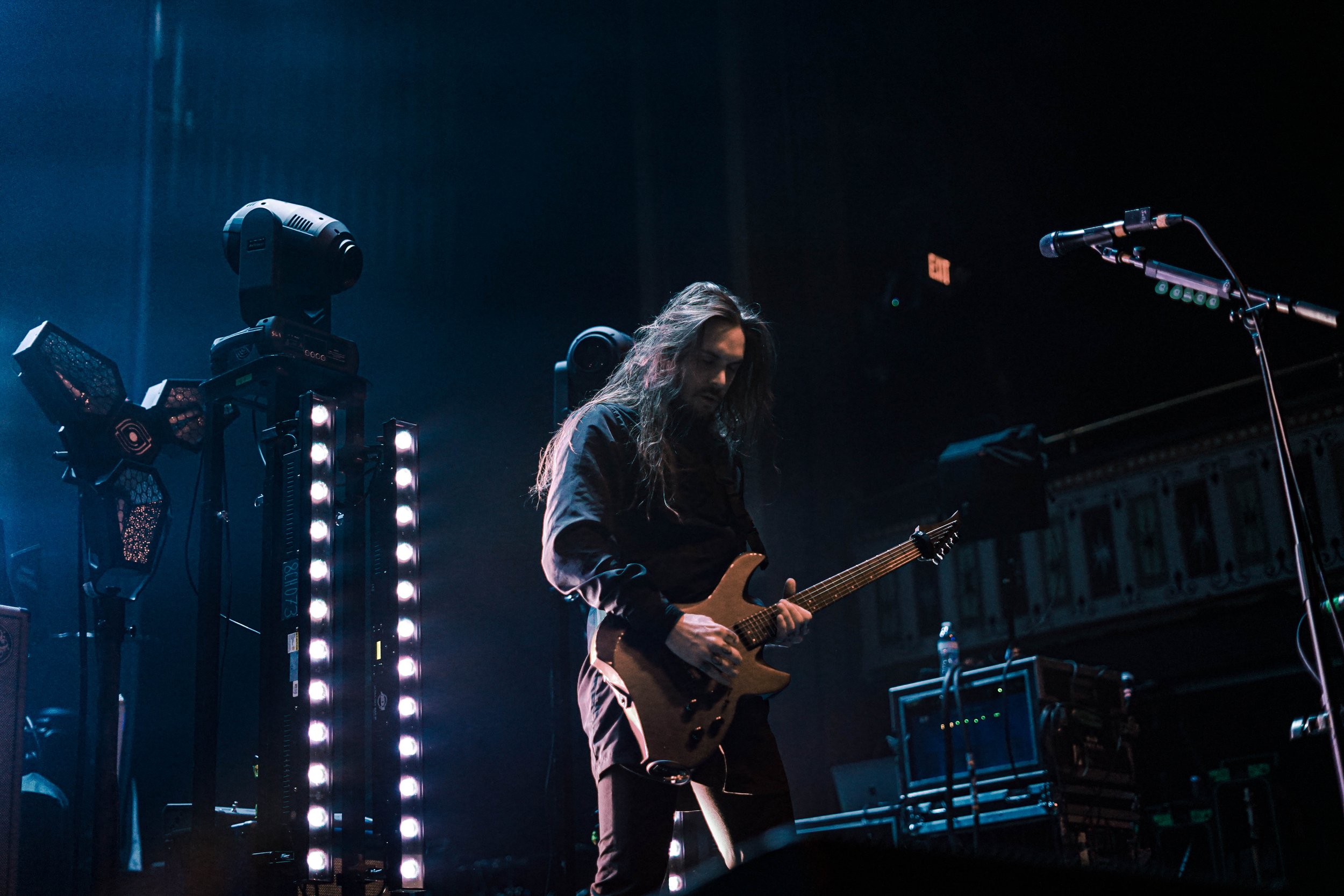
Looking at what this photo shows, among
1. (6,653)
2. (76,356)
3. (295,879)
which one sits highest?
(76,356)

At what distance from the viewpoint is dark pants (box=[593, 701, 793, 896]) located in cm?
225

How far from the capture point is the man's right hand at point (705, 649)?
7.76ft

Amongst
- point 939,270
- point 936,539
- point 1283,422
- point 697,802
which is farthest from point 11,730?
point 939,270

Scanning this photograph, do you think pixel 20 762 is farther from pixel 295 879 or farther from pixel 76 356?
pixel 76 356

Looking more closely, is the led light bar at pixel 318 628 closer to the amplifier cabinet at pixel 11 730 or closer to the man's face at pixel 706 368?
the amplifier cabinet at pixel 11 730

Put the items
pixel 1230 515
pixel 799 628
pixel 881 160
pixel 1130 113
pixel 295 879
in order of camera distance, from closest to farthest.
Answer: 1. pixel 799 628
2. pixel 295 879
3. pixel 1230 515
4. pixel 1130 113
5. pixel 881 160

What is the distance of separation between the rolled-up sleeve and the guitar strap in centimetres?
23

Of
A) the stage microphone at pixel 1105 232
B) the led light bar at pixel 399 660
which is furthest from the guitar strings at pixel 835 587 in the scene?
the led light bar at pixel 399 660

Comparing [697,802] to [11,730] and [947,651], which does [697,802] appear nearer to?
[11,730]

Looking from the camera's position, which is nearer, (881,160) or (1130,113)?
(1130,113)

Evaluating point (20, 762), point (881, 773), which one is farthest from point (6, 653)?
point (881, 773)

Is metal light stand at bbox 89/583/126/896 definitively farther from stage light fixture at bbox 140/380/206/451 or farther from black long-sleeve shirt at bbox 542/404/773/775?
black long-sleeve shirt at bbox 542/404/773/775

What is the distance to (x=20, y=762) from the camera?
370 cm

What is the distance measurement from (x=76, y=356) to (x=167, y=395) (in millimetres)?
358
